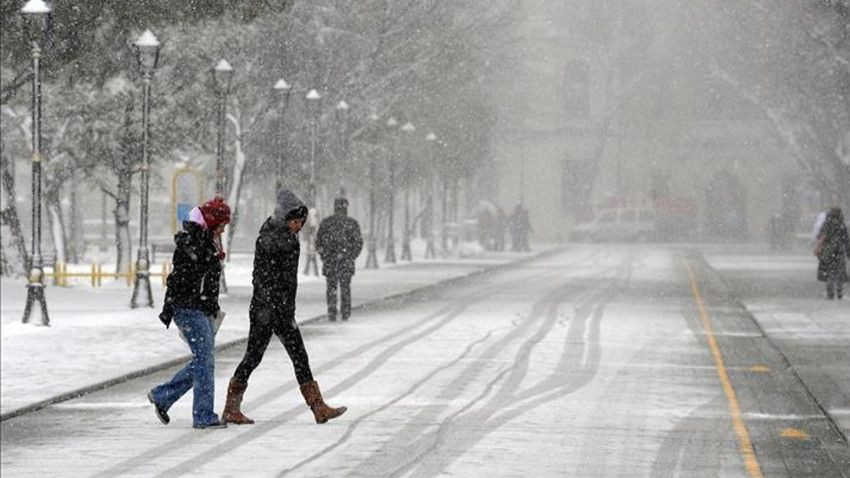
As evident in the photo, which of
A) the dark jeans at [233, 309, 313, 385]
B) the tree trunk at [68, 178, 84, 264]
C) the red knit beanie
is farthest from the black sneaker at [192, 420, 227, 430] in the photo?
the tree trunk at [68, 178, 84, 264]

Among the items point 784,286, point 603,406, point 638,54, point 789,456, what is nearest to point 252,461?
point 789,456

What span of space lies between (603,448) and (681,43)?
3468 inches

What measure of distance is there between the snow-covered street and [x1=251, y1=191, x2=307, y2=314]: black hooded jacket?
1.45 metres

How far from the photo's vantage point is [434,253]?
69.6 m

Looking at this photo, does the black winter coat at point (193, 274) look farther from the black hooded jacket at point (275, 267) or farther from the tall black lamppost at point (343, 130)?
the tall black lamppost at point (343, 130)

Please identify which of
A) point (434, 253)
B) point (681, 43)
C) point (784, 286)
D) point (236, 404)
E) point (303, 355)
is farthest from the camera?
point (681, 43)

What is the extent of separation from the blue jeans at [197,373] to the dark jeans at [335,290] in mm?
14053

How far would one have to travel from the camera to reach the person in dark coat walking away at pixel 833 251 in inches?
1470

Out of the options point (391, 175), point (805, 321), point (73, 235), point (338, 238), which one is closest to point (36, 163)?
point (338, 238)

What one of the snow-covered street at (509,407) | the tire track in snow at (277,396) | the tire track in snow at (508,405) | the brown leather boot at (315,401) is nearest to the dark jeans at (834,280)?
the snow-covered street at (509,407)

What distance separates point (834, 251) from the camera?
122 feet

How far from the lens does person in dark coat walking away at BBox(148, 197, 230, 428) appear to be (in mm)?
12117

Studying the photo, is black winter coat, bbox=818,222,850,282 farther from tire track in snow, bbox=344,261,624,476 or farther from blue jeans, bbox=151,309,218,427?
blue jeans, bbox=151,309,218,427

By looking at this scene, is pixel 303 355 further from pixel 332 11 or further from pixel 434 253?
pixel 434 253
